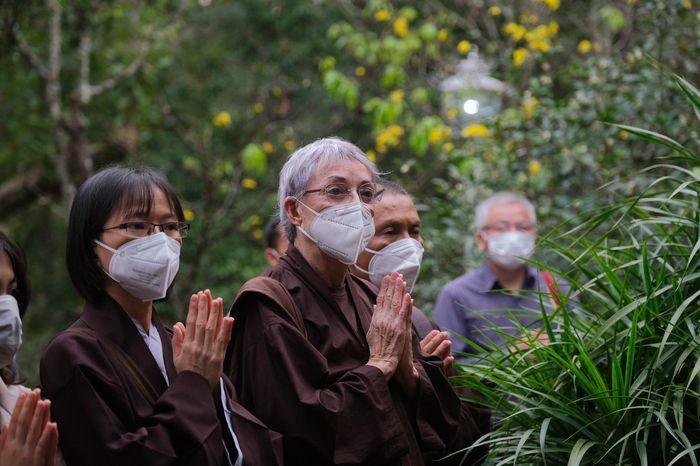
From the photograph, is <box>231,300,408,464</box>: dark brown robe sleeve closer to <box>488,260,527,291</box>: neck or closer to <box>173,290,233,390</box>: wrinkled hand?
<box>173,290,233,390</box>: wrinkled hand

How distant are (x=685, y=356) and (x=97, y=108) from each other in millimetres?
10012

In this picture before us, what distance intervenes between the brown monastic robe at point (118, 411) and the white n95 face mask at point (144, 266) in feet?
0.51

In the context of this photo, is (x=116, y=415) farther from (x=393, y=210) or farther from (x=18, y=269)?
(x=393, y=210)

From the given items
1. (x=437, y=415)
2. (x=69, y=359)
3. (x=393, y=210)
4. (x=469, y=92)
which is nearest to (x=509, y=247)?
(x=393, y=210)

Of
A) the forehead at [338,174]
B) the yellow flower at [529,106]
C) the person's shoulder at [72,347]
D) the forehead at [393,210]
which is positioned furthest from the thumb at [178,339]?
the yellow flower at [529,106]

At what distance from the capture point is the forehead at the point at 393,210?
4152mm

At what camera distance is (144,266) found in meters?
3.03

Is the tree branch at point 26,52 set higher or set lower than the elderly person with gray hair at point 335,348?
lower

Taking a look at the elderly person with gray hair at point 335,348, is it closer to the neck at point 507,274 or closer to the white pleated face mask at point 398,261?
the white pleated face mask at point 398,261

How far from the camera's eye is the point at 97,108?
39.1ft

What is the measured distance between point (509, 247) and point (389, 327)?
2089mm

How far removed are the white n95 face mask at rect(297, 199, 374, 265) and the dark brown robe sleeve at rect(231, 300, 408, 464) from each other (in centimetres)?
36

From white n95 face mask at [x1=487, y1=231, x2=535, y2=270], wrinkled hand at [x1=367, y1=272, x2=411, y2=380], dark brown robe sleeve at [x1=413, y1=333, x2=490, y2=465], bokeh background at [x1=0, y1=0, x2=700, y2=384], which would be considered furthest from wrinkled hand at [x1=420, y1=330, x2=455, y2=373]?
bokeh background at [x1=0, y1=0, x2=700, y2=384]

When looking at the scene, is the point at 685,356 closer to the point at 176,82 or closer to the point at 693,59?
the point at 693,59
